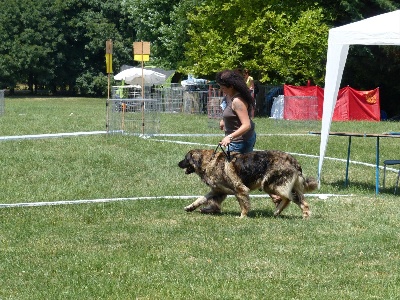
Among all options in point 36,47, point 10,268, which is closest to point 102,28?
point 36,47

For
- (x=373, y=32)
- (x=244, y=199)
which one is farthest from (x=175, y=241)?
(x=373, y=32)

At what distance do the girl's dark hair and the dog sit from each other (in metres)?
0.72

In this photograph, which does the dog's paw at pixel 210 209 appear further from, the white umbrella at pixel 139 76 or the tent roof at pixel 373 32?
the white umbrella at pixel 139 76

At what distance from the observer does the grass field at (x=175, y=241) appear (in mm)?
7496

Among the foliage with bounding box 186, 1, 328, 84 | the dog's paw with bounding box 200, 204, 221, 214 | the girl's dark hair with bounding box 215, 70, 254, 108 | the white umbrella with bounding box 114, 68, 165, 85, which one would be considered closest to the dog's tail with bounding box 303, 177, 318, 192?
the dog's paw with bounding box 200, 204, 221, 214

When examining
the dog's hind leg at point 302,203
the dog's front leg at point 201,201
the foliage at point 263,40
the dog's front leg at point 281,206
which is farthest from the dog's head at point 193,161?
the foliage at point 263,40

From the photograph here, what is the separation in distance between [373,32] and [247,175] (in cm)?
381

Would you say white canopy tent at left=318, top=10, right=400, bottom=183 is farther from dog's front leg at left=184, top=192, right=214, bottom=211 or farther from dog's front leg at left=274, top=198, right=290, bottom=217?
dog's front leg at left=184, top=192, right=214, bottom=211

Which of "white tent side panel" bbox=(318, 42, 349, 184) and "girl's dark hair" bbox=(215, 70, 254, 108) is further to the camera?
"white tent side panel" bbox=(318, 42, 349, 184)

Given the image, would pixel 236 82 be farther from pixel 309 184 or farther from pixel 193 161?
pixel 309 184

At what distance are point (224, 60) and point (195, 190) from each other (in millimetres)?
27387

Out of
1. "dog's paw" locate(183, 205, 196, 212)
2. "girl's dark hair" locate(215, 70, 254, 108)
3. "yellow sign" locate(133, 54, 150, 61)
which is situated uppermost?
"yellow sign" locate(133, 54, 150, 61)

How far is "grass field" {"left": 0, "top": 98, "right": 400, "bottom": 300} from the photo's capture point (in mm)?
7496

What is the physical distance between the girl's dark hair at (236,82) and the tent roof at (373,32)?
321cm
